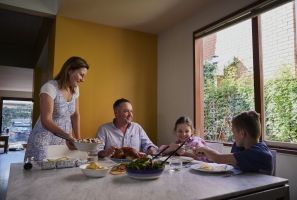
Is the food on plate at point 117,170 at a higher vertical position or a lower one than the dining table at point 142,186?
higher

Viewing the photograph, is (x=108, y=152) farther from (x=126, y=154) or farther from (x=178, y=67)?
(x=178, y=67)

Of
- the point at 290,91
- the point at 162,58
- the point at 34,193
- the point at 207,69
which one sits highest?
the point at 162,58

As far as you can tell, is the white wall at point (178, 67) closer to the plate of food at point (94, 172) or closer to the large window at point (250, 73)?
the large window at point (250, 73)

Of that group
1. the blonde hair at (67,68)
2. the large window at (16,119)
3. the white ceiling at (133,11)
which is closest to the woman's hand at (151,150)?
the blonde hair at (67,68)

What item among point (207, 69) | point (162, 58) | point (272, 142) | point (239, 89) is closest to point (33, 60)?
point (162, 58)

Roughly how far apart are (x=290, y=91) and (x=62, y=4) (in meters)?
2.27

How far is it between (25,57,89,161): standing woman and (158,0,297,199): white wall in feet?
A: 4.59

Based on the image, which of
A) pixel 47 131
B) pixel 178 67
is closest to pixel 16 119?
pixel 178 67

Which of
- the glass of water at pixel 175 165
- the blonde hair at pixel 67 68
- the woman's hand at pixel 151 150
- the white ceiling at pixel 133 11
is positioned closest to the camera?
the glass of water at pixel 175 165

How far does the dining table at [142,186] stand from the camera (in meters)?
0.90

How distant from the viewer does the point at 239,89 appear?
7.54 ft

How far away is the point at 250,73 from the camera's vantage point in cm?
218

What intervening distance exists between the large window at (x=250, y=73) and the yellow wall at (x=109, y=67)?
827mm

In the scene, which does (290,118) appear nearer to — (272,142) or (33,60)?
(272,142)
